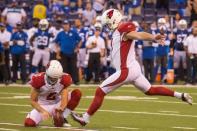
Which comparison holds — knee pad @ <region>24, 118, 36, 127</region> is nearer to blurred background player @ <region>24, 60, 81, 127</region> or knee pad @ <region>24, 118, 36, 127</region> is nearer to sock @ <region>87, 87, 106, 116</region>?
blurred background player @ <region>24, 60, 81, 127</region>

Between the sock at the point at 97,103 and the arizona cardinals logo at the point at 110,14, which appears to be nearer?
the sock at the point at 97,103

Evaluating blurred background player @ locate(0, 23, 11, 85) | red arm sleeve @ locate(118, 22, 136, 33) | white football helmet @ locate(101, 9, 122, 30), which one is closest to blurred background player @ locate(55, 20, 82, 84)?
blurred background player @ locate(0, 23, 11, 85)

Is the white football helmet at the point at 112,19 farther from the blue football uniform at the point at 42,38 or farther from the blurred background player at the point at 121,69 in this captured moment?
the blue football uniform at the point at 42,38

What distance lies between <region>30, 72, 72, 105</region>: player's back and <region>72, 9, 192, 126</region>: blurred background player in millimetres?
398

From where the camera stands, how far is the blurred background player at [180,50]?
20.7m

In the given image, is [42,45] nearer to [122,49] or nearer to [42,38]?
[42,38]

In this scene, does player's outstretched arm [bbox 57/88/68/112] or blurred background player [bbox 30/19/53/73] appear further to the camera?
blurred background player [bbox 30/19/53/73]

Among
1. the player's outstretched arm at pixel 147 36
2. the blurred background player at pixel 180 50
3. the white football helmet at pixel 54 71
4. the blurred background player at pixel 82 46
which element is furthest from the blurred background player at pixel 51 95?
the blurred background player at pixel 82 46

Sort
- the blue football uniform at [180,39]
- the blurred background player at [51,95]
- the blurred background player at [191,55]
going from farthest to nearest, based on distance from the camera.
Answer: the blue football uniform at [180,39]
the blurred background player at [191,55]
the blurred background player at [51,95]

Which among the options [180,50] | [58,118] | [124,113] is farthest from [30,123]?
[180,50]

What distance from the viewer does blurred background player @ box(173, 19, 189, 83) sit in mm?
20719

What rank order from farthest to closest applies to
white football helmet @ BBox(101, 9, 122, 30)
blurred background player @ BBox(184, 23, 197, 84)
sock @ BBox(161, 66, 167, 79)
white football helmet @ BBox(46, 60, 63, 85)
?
sock @ BBox(161, 66, 167, 79) → blurred background player @ BBox(184, 23, 197, 84) → white football helmet @ BBox(101, 9, 122, 30) → white football helmet @ BBox(46, 60, 63, 85)

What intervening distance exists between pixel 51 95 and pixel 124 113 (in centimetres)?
247

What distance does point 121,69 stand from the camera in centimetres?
1016
